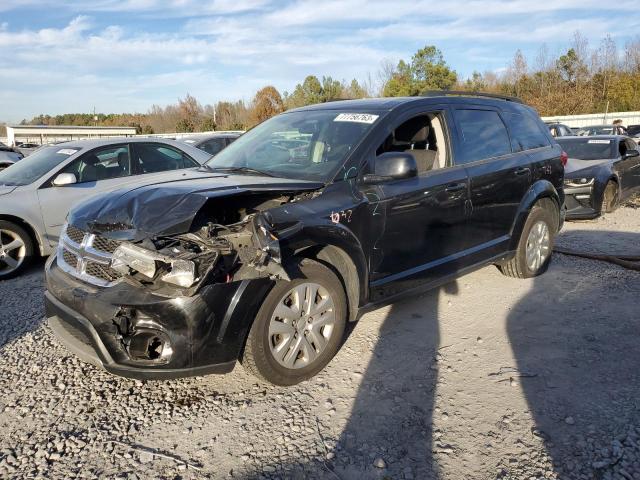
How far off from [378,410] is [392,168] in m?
1.63

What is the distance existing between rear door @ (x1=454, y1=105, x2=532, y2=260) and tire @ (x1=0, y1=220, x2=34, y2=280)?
4967 mm

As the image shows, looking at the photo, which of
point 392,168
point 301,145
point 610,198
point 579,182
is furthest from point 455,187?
point 610,198

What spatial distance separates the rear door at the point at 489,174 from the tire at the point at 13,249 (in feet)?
16.3

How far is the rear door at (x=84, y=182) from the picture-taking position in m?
6.05

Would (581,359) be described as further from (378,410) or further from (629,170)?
(629,170)

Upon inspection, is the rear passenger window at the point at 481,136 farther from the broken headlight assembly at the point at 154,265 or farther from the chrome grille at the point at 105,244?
the chrome grille at the point at 105,244

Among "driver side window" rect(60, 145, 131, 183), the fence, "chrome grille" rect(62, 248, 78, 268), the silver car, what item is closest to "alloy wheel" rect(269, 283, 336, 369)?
"chrome grille" rect(62, 248, 78, 268)

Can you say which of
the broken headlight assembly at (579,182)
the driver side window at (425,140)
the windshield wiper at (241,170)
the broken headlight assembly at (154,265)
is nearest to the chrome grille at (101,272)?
the broken headlight assembly at (154,265)

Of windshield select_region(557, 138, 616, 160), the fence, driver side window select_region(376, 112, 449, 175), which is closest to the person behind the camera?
driver side window select_region(376, 112, 449, 175)

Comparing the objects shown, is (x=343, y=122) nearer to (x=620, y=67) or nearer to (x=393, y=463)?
(x=393, y=463)

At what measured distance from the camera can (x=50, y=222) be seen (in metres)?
6.04

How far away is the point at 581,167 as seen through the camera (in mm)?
9031

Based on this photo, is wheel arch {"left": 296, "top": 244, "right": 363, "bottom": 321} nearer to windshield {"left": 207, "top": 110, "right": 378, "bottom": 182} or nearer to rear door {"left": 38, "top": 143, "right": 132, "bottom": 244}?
windshield {"left": 207, "top": 110, "right": 378, "bottom": 182}

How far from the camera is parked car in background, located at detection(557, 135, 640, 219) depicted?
8.57 metres
